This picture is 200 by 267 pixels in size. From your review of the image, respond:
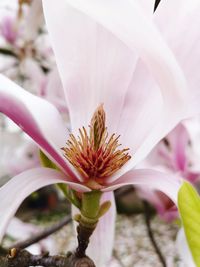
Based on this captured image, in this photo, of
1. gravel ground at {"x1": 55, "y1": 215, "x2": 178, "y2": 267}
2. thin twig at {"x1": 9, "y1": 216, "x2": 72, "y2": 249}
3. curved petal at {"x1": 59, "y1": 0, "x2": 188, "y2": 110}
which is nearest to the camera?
curved petal at {"x1": 59, "y1": 0, "x2": 188, "y2": 110}

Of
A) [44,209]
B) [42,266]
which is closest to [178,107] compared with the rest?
[42,266]

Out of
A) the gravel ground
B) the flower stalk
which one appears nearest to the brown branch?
the flower stalk

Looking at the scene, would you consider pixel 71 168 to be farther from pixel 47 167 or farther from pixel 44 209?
pixel 44 209

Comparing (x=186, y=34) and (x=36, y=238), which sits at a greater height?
(x=186, y=34)

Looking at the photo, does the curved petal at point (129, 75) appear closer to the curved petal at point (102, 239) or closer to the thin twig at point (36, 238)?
the curved petal at point (102, 239)

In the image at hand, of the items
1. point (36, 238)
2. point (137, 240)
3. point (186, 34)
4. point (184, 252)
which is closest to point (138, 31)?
point (186, 34)

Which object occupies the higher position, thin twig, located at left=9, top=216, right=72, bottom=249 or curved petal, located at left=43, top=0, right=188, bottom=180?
curved petal, located at left=43, top=0, right=188, bottom=180

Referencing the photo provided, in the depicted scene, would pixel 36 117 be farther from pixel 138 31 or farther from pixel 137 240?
pixel 137 240

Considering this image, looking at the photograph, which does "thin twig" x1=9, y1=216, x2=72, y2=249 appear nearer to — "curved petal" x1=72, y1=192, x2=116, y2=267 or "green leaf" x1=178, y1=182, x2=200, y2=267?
"curved petal" x1=72, y1=192, x2=116, y2=267
